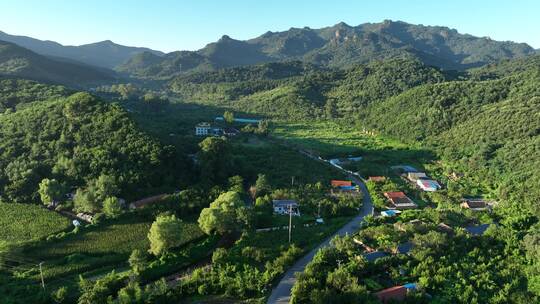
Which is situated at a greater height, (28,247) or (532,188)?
(532,188)

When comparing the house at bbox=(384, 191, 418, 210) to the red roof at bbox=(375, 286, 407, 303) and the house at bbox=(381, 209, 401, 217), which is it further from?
the red roof at bbox=(375, 286, 407, 303)

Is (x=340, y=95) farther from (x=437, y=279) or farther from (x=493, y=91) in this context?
(x=437, y=279)

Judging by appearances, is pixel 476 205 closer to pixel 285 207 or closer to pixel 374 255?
pixel 374 255

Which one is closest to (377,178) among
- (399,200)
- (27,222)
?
(399,200)

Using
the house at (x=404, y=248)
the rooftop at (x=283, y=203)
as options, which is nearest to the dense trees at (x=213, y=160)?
the rooftop at (x=283, y=203)

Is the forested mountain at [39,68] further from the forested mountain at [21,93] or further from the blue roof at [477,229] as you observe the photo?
the blue roof at [477,229]

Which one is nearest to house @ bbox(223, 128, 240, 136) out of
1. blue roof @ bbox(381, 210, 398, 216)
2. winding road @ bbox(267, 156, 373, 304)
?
winding road @ bbox(267, 156, 373, 304)

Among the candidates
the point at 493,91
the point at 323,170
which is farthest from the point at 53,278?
the point at 493,91
